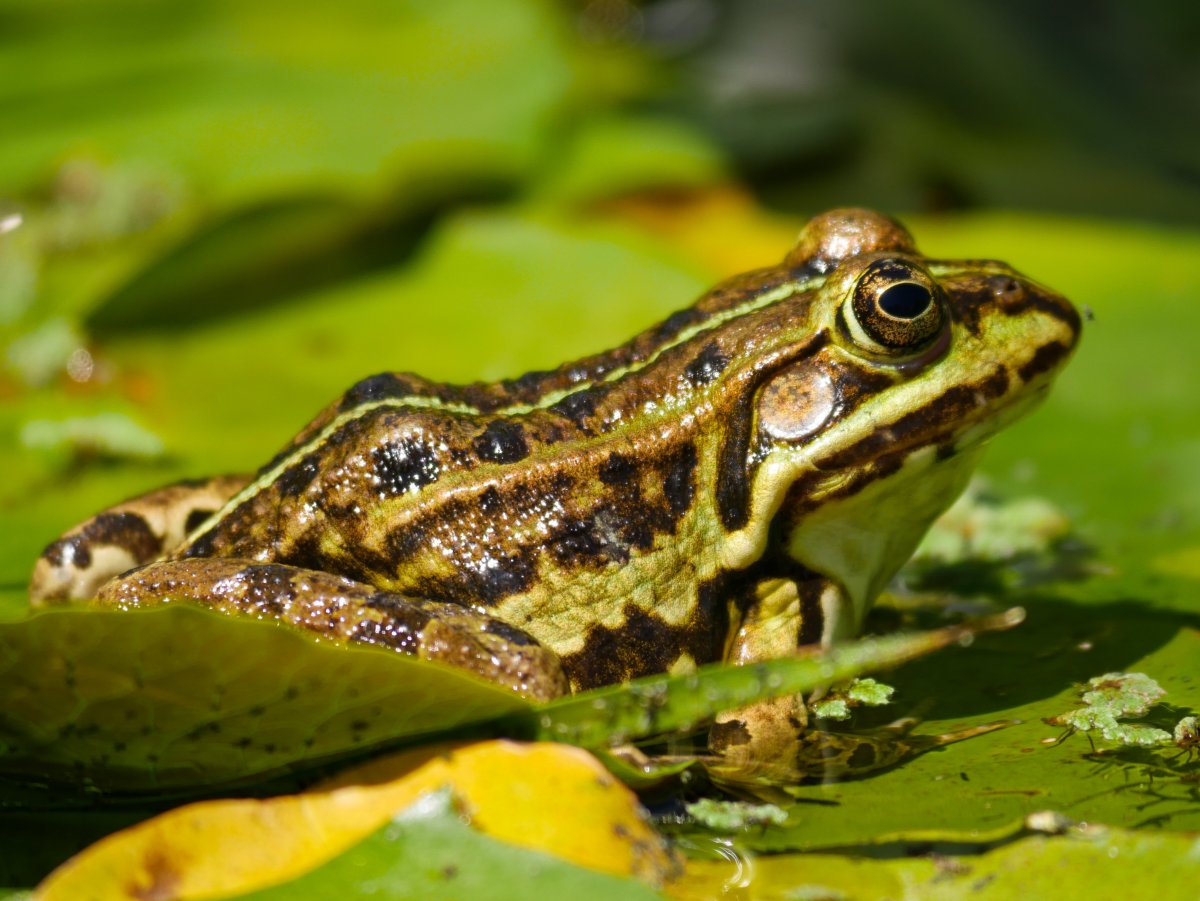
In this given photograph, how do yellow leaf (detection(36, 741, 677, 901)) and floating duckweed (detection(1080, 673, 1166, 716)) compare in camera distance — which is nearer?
yellow leaf (detection(36, 741, 677, 901))

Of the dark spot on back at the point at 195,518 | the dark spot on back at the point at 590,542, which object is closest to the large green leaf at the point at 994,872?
the dark spot on back at the point at 590,542

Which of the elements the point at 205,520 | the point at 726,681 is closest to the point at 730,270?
the point at 205,520

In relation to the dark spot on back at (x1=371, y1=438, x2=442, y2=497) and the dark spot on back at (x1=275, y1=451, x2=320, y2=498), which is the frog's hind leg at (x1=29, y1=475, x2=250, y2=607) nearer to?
the dark spot on back at (x1=275, y1=451, x2=320, y2=498)

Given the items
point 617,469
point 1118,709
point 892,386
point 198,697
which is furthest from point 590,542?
point 1118,709

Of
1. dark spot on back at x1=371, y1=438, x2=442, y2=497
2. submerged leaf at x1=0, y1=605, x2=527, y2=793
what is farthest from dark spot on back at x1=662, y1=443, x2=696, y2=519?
submerged leaf at x1=0, y1=605, x2=527, y2=793

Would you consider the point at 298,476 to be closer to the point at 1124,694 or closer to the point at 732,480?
the point at 732,480

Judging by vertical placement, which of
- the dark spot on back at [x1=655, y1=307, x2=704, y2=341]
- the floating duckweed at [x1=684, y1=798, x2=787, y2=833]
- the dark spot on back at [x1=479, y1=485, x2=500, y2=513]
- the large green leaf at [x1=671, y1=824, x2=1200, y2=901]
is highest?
the dark spot on back at [x1=655, y1=307, x2=704, y2=341]

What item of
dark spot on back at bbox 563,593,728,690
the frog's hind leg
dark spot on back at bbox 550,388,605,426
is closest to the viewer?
dark spot on back at bbox 563,593,728,690

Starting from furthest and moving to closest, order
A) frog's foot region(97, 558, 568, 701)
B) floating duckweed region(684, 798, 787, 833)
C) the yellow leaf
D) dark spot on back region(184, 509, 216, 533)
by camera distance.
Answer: dark spot on back region(184, 509, 216, 533), frog's foot region(97, 558, 568, 701), floating duckweed region(684, 798, 787, 833), the yellow leaf
